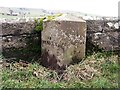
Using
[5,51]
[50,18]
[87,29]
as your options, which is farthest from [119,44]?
[5,51]

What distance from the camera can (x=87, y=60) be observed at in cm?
705

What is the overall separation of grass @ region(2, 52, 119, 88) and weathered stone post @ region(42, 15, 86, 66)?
0.72 ft

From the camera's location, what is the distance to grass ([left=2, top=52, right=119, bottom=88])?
5.88 meters

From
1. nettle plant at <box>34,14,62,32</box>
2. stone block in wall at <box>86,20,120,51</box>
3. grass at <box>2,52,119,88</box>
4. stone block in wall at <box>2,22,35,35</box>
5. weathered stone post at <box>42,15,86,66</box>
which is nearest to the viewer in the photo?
grass at <box>2,52,119,88</box>

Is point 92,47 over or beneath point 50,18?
beneath

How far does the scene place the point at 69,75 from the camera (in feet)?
21.0

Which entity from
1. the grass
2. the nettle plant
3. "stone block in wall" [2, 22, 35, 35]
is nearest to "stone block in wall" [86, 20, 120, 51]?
the grass

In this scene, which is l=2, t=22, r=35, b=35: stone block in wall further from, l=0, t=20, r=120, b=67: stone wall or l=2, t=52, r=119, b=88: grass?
l=2, t=52, r=119, b=88: grass

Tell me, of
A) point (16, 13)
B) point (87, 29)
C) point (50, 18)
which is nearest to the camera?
point (50, 18)

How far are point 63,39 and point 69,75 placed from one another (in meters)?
0.81

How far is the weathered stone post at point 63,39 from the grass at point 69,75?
22 centimetres

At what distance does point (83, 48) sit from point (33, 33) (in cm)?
112

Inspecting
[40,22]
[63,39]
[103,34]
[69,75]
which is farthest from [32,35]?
[103,34]

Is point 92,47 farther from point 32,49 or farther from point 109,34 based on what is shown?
point 32,49
